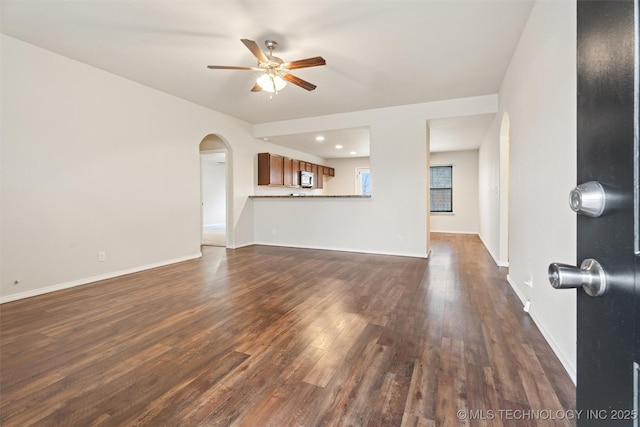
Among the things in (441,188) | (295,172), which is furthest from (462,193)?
(295,172)

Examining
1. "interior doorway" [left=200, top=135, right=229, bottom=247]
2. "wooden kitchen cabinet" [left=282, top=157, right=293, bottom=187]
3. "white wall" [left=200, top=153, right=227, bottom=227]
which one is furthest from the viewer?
"white wall" [left=200, top=153, right=227, bottom=227]

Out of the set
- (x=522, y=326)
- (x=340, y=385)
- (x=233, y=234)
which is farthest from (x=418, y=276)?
(x=233, y=234)

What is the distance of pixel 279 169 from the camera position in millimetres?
6605

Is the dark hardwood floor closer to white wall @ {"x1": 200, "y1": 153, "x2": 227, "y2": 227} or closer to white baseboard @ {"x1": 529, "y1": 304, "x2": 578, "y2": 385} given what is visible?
white baseboard @ {"x1": 529, "y1": 304, "x2": 578, "y2": 385}

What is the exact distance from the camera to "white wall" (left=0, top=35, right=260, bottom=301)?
2.88 metres

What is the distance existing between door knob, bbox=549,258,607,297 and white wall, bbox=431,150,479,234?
8176mm

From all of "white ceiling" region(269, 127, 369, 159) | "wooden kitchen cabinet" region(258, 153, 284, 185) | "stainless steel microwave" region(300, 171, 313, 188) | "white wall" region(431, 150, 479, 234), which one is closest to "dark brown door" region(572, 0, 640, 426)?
"white ceiling" region(269, 127, 369, 159)

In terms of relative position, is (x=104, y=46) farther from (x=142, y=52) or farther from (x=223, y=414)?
(x=223, y=414)

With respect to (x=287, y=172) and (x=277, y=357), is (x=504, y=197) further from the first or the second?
(x=287, y=172)

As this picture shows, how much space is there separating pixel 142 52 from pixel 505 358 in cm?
423

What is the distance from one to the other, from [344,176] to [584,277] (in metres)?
9.32

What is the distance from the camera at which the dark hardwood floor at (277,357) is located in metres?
1.37

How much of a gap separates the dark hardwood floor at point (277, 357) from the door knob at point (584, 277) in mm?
1131

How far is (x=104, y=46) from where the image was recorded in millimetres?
2998
